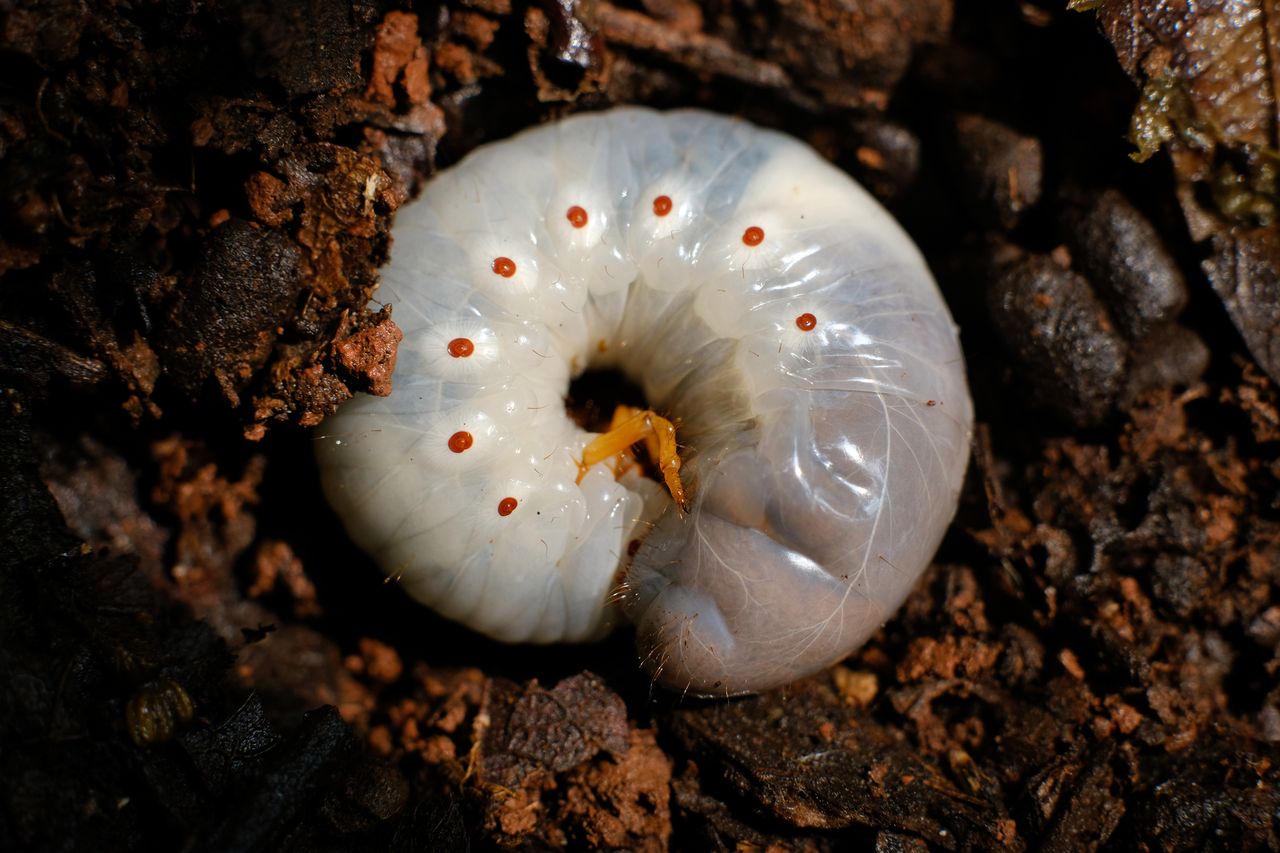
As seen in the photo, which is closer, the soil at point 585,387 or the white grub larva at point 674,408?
the soil at point 585,387

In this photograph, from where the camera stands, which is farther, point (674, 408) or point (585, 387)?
point (585, 387)

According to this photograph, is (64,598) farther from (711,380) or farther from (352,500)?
(711,380)

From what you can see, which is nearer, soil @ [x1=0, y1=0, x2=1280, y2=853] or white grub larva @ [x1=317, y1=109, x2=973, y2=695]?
soil @ [x1=0, y1=0, x2=1280, y2=853]

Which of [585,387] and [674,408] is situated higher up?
[674,408]
